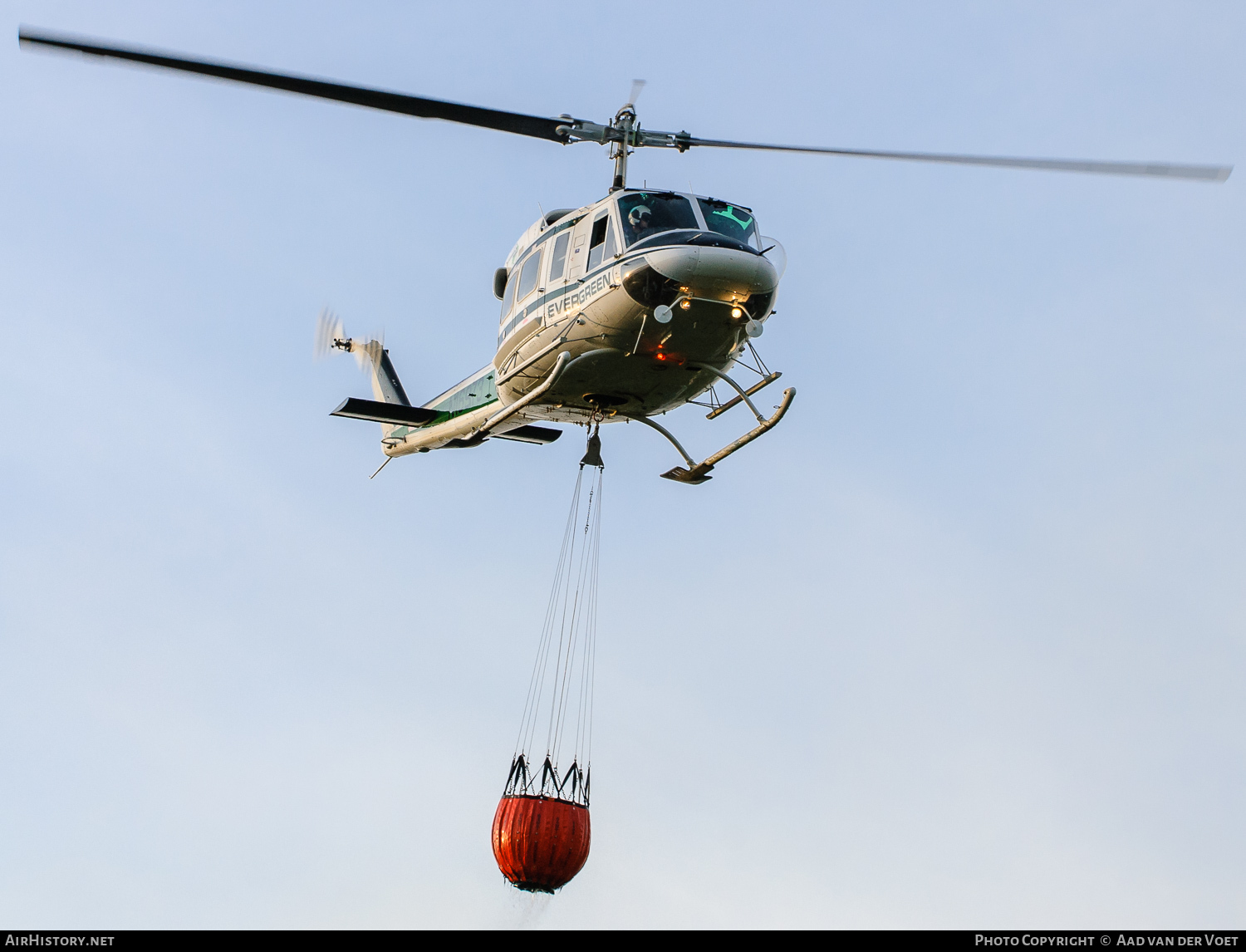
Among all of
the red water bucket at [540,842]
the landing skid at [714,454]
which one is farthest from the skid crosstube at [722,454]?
the red water bucket at [540,842]

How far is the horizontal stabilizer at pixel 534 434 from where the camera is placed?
926 inches

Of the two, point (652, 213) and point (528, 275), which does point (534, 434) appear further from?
point (652, 213)

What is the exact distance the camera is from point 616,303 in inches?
655

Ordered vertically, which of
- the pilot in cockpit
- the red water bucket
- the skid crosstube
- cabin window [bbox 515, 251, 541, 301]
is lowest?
the red water bucket

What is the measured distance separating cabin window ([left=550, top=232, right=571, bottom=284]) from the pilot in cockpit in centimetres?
130

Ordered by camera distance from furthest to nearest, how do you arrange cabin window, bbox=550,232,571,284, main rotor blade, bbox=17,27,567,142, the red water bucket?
the red water bucket → cabin window, bbox=550,232,571,284 → main rotor blade, bbox=17,27,567,142

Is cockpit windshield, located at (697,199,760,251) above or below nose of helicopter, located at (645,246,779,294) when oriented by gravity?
above

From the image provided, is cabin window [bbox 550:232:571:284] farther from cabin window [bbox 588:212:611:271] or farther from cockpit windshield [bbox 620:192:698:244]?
cockpit windshield [bbox 620:192:698:244]

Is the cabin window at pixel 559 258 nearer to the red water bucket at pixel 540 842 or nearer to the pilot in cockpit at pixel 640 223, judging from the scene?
the pilot in cockpit at pixel 640 223

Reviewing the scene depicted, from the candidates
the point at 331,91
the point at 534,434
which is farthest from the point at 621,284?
the point at 534,434

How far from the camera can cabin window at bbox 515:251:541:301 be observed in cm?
1858

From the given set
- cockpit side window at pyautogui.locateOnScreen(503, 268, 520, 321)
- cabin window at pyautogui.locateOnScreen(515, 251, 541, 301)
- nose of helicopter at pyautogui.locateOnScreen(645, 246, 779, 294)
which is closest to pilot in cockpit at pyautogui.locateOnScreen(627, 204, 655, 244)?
nose of helicopter at pyautogui.locateOnScreen(645, 246, 779, 294)

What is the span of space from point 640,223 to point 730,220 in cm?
123
